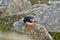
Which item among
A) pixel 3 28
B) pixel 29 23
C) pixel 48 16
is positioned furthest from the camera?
pixel 48 16

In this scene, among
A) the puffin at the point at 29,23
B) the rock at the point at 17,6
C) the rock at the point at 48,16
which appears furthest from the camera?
the rock at the point at 17,6

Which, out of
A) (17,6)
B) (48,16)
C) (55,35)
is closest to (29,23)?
(55,35)

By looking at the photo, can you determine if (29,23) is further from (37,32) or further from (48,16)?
(48,16)

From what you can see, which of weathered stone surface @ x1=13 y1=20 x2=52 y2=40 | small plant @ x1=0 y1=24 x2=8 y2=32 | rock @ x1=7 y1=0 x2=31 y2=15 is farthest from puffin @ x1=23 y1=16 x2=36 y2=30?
rock @ x1=7 y1=0 x2=31 y2=15

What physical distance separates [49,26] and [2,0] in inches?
58.6

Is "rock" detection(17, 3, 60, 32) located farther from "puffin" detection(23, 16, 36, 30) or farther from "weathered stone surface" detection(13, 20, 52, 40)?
"puffin" detection(23, 16, 36, 30)

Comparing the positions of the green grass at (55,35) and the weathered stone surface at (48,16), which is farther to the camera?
the weathered stone surface at (48,16)

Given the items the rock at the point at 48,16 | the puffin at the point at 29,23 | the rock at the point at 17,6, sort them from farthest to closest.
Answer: the rock at the point at 17,6 → the rock at the point at 48,16 → the puffin at the point at 29,23

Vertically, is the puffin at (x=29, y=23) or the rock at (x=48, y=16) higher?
the puffin at (x=29, y=23)

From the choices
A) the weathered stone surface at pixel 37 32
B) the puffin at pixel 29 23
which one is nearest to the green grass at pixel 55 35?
the weathered stone surface at pixel 37 32

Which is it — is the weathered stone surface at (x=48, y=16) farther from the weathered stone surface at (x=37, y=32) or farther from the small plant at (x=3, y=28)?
the weathered stone surface at (x=37, y=32)

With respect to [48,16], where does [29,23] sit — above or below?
above

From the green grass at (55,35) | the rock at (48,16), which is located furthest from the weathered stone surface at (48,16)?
the green grass at (55,35)

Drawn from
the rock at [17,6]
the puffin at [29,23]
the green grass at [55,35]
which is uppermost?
the puffin at [29,23]
